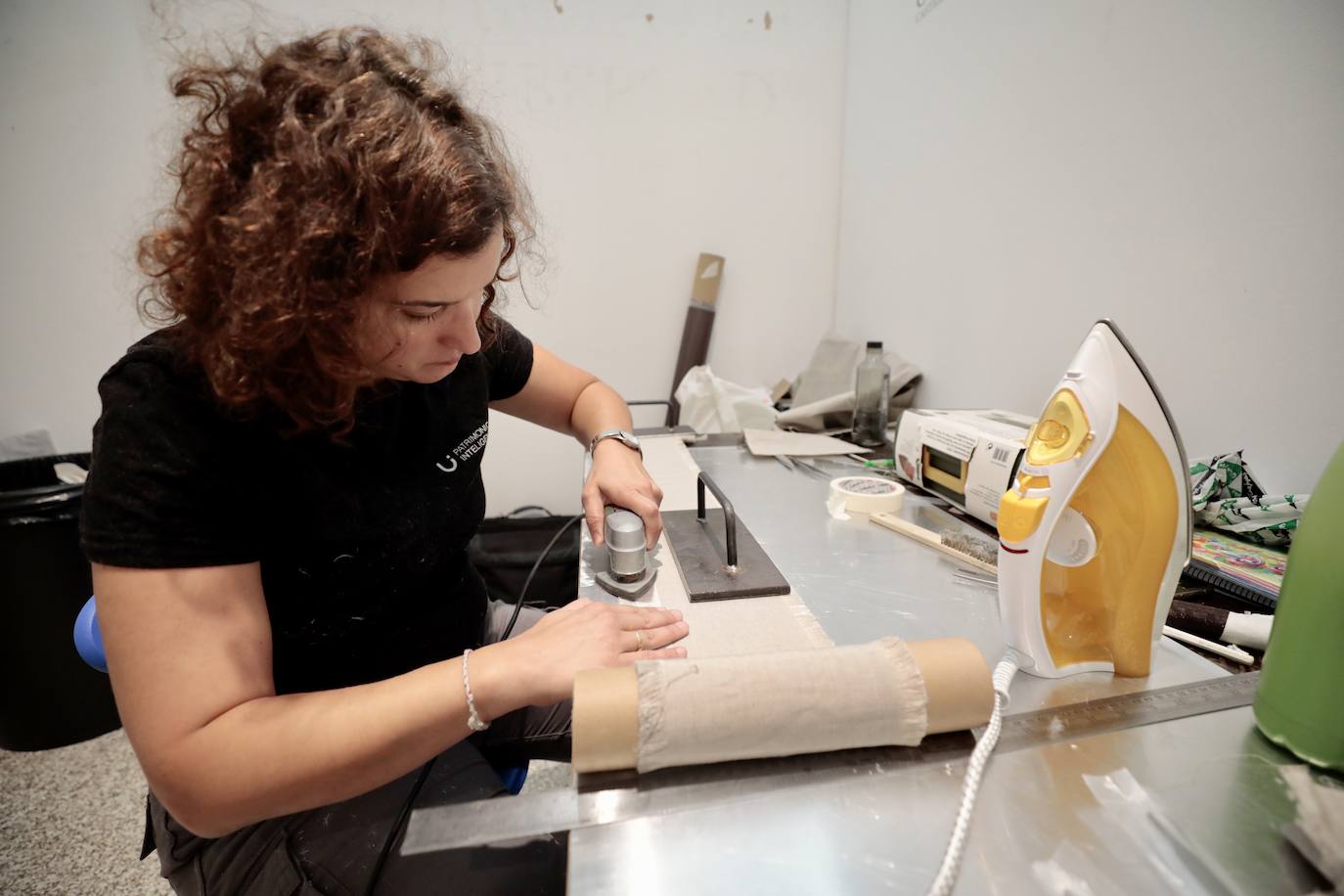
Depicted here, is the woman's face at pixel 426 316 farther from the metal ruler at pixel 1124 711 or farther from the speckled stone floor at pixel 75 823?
the speckled stone floor at pixel 75 823

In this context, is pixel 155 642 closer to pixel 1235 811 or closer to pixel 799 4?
pixel 1235 811

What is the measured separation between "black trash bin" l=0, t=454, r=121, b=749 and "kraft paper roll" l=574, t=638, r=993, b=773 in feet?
5.63

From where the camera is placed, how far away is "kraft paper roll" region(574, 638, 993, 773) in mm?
410

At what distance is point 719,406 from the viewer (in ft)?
5.57

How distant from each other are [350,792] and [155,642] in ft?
0.66

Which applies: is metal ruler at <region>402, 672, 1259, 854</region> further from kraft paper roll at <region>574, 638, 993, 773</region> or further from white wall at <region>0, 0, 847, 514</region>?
white wall at <region>0, 0, 847, 514</region>

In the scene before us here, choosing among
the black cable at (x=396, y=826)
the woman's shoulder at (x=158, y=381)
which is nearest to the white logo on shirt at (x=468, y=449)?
the woman's shoulder at (x=158, y=381)

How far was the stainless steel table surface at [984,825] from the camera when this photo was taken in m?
0.36

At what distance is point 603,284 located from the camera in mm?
2045

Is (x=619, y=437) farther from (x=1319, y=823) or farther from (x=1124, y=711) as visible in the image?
(x=1319, y=823)

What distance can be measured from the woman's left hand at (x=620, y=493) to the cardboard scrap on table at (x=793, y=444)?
0.45 metres

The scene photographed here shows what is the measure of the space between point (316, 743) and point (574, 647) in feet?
0.71

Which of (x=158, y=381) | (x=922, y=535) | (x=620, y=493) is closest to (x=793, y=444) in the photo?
(x=922, y=535)

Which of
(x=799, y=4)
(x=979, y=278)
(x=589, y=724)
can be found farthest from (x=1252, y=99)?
(x=799, y=4)
